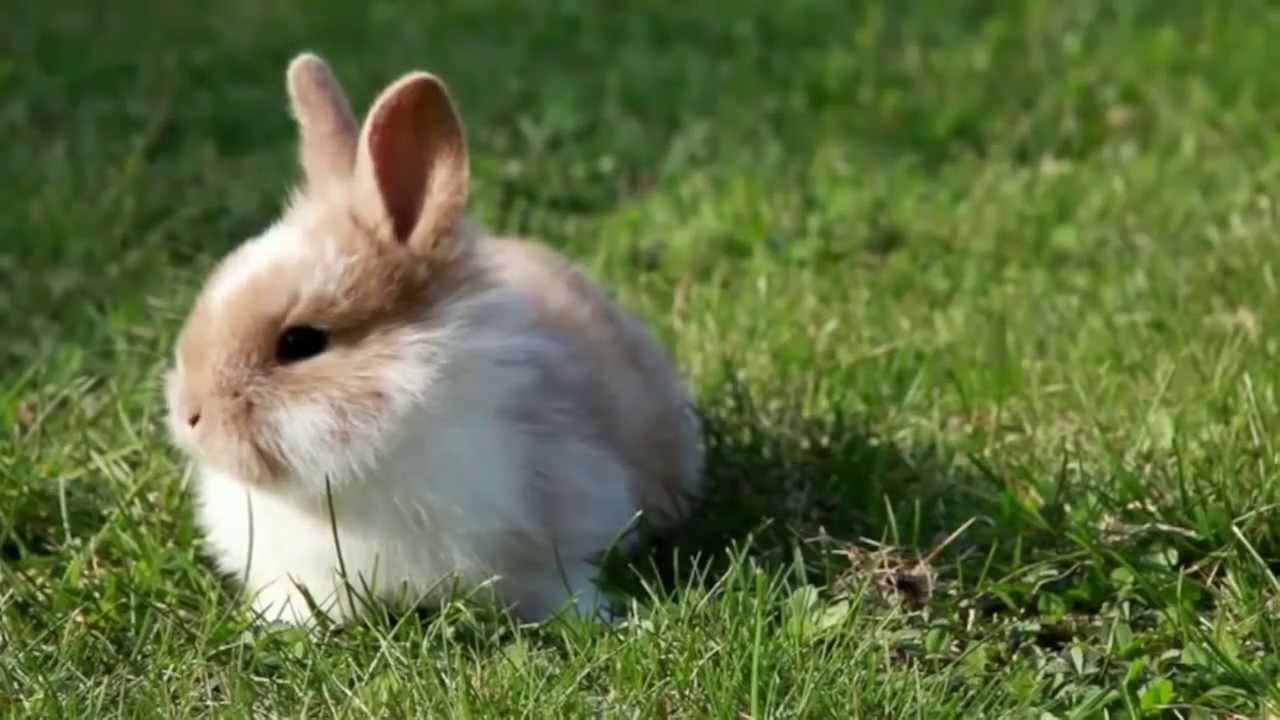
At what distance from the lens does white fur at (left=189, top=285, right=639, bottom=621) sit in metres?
3.14

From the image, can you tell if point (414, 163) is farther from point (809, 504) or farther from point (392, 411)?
point (809, 504)

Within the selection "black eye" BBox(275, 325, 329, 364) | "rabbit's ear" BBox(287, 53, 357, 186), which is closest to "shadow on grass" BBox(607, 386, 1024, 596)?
"black eye" BBox(275, 325, 329, 364)

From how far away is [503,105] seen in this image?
677 centimetres

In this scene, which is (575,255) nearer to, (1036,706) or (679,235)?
(679,235)

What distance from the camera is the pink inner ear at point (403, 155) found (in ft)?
10.8

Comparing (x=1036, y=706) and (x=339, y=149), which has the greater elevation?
(x=339, y=149)

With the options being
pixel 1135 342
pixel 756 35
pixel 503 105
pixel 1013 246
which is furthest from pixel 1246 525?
pixel 756 35

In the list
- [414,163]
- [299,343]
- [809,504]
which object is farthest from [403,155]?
[809,504]

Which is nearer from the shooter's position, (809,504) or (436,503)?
(436,503)

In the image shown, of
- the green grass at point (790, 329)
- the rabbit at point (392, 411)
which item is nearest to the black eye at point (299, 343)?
the rabbit at point (392, 411)

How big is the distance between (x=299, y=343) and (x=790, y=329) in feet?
5.83

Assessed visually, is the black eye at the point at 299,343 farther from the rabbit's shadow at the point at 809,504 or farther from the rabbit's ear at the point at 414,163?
the rabbit's shadow at the point at 809,504

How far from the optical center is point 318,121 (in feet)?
11.6

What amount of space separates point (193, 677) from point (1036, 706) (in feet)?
4.12
